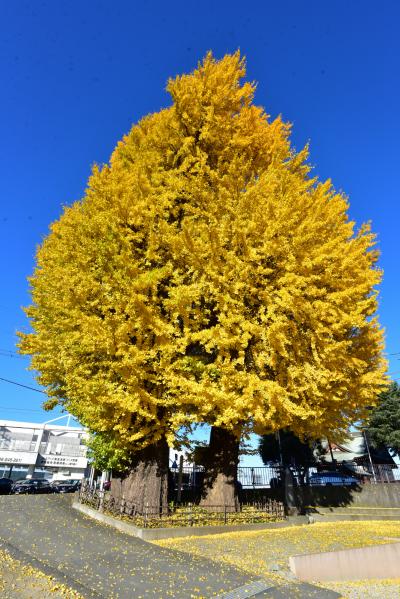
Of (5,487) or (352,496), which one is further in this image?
(5,487)

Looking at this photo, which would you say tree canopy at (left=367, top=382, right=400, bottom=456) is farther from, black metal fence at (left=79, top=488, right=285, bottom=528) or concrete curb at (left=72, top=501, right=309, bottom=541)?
concrete curb at (left=72, top=501, right=309, bottom=541)

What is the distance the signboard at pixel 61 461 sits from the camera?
133 feet

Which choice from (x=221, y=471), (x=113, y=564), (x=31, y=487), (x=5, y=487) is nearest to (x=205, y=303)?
(x=221, y=471)

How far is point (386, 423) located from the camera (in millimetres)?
30094

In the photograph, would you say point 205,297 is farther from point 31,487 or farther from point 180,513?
point 31,487

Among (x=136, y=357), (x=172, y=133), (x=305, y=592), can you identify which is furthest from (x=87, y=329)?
(x=172, y=133)

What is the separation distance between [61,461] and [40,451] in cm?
279

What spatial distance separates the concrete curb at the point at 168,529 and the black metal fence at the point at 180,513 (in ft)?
0.84

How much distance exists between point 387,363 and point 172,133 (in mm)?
10838

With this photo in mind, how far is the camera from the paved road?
17.0 ft

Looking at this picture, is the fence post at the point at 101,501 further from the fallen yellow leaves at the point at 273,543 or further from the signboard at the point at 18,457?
the signboard at the point at 18,457

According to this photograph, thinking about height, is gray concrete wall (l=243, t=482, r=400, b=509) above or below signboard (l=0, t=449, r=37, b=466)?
below

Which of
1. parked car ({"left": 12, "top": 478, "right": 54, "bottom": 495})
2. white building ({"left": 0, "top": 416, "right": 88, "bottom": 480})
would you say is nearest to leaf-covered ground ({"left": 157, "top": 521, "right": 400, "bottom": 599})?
parked car ({"left": 12, "top": 478, "right": 54, "bottom": 495})

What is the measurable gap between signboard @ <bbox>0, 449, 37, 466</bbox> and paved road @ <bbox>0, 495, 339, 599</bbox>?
33938 mm
